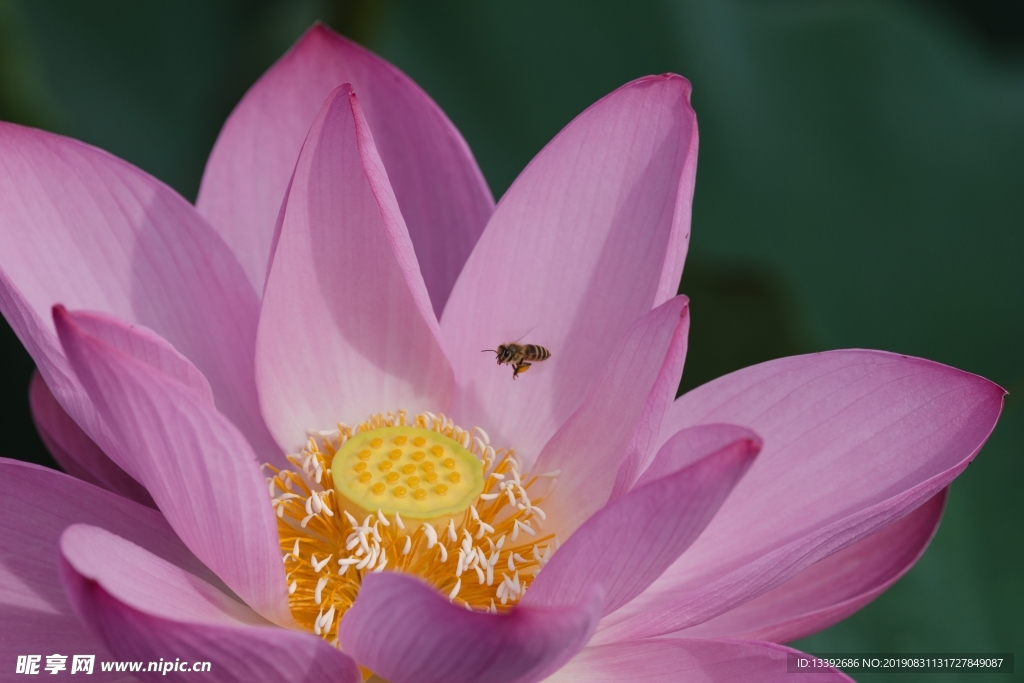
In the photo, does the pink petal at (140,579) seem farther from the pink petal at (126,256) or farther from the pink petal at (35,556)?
the pink petal at (126,256)

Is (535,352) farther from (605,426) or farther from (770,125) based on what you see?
(770,125)

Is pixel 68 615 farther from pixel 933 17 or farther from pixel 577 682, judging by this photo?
pixel 933 17

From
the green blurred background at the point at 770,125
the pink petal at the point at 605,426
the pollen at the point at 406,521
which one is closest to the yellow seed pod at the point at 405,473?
the pollen at the point at 406,521

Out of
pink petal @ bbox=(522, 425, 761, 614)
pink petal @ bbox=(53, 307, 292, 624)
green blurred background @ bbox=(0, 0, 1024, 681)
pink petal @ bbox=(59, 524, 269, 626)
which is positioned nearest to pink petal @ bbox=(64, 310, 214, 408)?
pink petal @ bbox=(53, 307, 292, 624)

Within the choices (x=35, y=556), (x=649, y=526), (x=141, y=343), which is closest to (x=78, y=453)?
(x=35, y=556)

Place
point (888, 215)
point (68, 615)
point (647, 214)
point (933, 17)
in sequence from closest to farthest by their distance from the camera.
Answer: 1. point (68, 615)
2. point (647, 214)
3. point (888, 215)
4. point (933, 17)

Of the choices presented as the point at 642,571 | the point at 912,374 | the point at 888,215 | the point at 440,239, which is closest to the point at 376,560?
the point at 642,571
